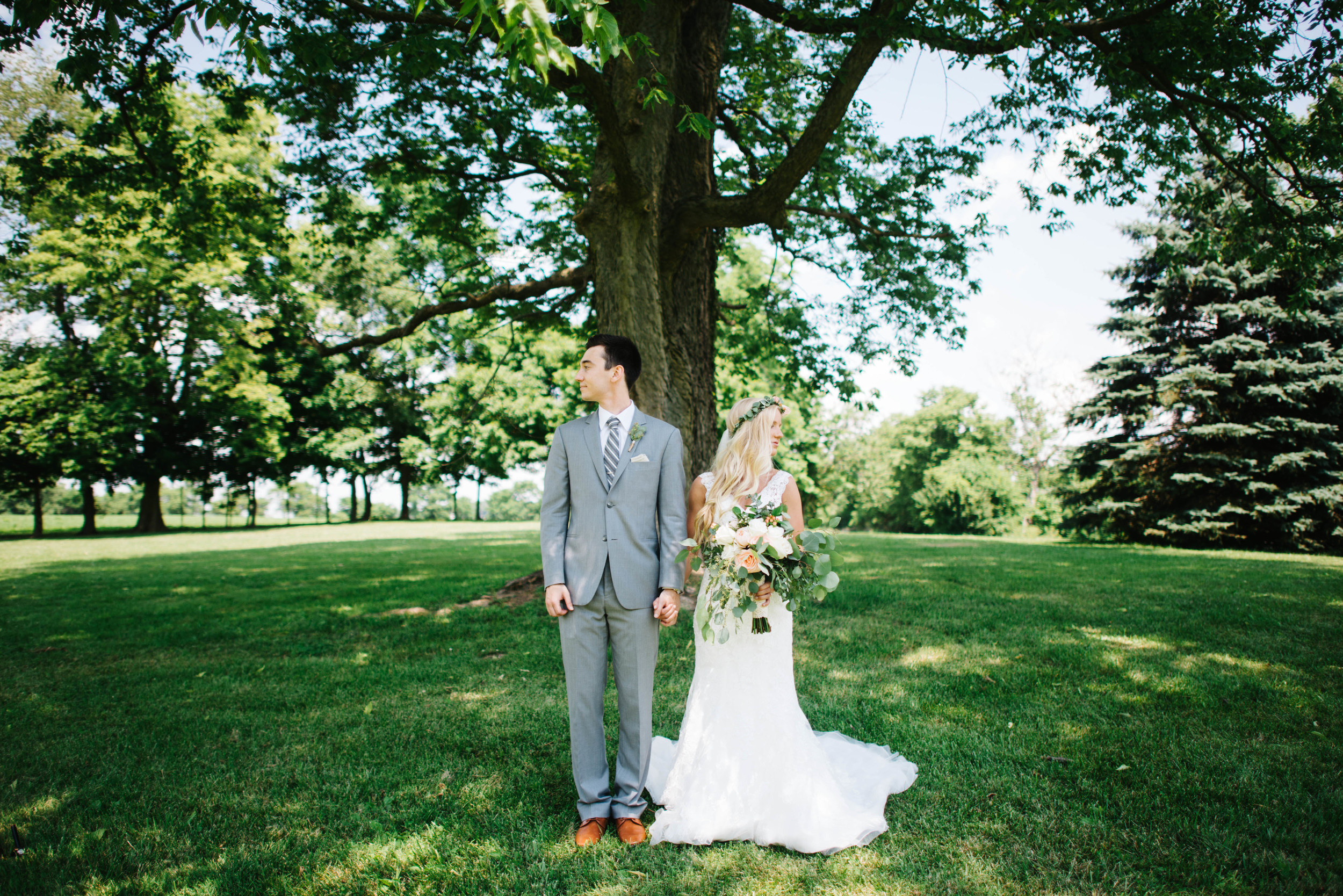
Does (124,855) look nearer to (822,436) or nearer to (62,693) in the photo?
(62,693)

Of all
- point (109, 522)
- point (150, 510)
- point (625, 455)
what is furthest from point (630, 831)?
point (109, 522)

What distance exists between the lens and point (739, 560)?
124 inches

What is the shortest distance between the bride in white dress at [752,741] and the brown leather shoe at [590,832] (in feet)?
0.91

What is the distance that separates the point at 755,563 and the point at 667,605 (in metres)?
0.54

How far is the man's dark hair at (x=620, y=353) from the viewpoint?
349cm

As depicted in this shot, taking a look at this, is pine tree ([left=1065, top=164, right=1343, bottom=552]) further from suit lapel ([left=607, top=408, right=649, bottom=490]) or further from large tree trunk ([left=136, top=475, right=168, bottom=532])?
large tree trunk ([left=136, top=475, right=168, bottom=532])

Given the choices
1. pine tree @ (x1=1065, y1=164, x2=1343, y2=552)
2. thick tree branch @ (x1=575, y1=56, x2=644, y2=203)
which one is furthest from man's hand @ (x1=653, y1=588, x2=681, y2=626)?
pine tree @ (x1=1065, y1=164, x2=1343, y2=552)

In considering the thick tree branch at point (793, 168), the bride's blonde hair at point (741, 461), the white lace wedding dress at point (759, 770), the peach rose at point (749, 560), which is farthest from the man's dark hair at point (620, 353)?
the thick tree branch at point (793, 168)

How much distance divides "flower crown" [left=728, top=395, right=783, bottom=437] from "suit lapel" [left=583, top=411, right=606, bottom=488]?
0.72m

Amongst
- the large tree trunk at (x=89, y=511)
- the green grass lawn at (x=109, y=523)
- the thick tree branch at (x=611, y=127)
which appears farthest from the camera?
the green grass lawn at (x=109, y=523)

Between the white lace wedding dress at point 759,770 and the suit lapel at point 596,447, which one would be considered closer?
the white lace wedding dress at point 759,770

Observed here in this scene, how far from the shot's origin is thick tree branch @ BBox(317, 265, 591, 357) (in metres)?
10.3

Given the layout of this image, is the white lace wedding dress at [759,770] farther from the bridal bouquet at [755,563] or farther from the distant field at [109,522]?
the distant field at [109,522]

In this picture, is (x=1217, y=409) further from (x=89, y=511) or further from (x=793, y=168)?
(x=89, y=511)
